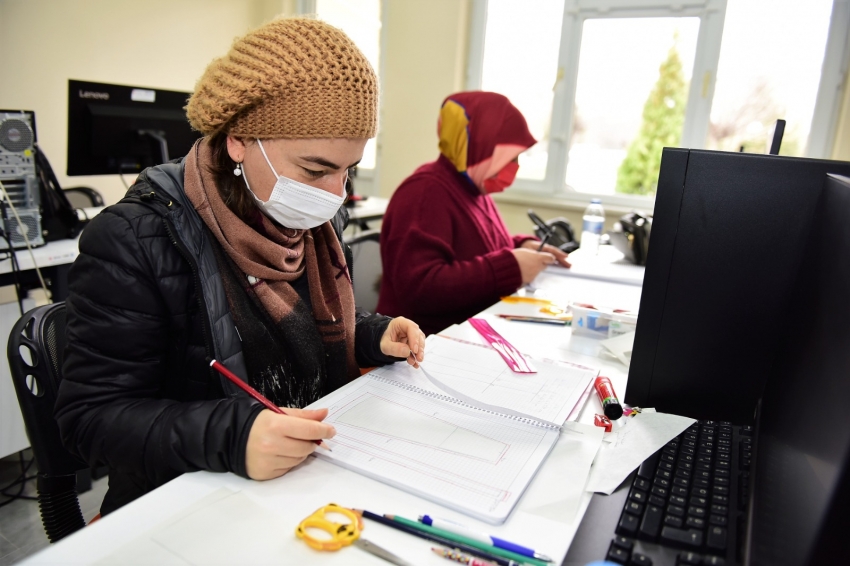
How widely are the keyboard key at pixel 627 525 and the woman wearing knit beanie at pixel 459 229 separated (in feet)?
3.69

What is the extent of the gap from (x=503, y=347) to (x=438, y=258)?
0.63m

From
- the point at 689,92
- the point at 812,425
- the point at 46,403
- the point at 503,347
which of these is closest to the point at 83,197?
the point at 46,403

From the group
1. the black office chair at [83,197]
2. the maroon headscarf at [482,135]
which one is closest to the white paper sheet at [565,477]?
the maroon headscarf at [482,135]

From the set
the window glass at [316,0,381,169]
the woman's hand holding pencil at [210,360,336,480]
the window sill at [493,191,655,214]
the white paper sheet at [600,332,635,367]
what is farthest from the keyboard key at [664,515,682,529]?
the window glass at [316,0,381,169]

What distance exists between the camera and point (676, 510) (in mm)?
637

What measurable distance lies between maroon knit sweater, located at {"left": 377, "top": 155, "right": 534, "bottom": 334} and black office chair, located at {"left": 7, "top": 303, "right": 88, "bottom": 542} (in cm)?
98

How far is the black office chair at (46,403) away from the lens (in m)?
0.89

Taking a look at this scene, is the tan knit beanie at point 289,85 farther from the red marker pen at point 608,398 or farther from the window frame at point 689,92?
the window frame at point 689,92

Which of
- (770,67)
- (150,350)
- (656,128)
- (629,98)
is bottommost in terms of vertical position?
(150,350)

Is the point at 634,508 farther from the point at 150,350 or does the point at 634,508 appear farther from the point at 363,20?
the point at 363,20

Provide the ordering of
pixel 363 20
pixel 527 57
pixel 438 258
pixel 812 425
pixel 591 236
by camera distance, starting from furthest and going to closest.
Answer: pixel 363 20 → pixel 527 57 → pixel 591 236 → pixel 438 258 → pixel 812 425

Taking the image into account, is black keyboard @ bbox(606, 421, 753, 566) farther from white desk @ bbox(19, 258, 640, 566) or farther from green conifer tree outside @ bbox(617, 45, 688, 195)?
green conifer tree outside @ bbox(617, 45, 688, 195)

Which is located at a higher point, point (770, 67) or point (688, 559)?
point (770, 67)

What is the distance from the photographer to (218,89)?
923 millimetres
